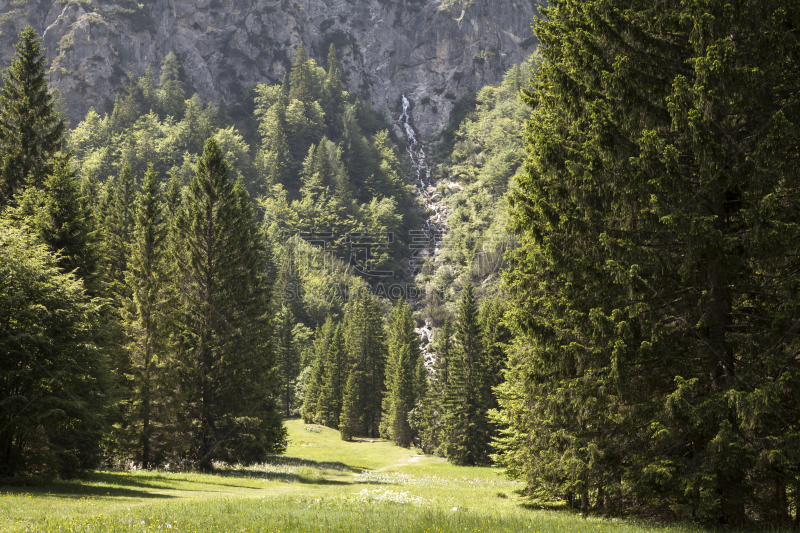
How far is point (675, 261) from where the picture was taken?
36.7 ft

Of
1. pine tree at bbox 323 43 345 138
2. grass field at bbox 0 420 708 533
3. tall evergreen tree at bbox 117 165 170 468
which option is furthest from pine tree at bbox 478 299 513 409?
pine tree at bbox 323 43 345 138

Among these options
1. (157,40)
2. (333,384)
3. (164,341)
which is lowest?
(333,384)

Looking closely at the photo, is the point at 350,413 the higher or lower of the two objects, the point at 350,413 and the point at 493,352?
the lower

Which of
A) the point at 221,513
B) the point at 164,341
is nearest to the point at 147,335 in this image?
the point at 164,341

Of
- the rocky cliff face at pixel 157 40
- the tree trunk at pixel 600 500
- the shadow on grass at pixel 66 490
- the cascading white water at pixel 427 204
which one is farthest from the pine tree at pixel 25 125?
the rocky cliff face at pixel 157 40

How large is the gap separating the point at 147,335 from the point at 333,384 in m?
42.4

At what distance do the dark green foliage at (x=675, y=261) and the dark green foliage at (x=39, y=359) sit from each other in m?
15.1

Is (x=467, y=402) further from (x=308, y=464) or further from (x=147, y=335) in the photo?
(x=147, y=335)

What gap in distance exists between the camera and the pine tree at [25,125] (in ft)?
95.2

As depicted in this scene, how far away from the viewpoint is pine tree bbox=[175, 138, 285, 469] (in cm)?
3039

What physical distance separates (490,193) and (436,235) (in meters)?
23.2

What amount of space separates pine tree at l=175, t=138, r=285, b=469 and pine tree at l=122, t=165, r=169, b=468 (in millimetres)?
1463

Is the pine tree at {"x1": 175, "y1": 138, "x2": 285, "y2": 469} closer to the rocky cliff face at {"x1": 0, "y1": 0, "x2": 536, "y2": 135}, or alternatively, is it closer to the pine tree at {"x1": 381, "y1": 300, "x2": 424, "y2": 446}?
the pine tree at {"x1": 381, "y1": 300, "x2": 424, "y2": 446}

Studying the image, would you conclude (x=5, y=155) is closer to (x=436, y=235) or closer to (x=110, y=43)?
(x=436, y=235)
